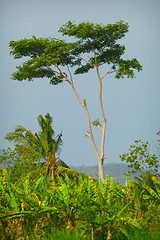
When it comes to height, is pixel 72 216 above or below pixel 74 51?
below

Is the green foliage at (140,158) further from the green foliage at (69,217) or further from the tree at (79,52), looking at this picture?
the green foliage at (69,217)

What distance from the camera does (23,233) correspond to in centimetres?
184

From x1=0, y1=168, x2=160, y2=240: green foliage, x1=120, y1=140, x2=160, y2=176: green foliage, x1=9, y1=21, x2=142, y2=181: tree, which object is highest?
x1=9, y1=21, x2=142, y2=181: tree

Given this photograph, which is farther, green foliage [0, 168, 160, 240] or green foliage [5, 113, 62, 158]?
green foliage [5, 113, 62, 158]

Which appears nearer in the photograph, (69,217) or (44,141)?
(69,217)

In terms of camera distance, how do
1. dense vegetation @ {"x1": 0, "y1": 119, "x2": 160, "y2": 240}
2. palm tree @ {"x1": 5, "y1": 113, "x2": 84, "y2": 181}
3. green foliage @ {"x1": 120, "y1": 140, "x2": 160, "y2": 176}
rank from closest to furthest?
1. dense vegetation @ {"x1": 0, "y1": 119, "x2": 160, "y2": 240}
2. green foliage @ {"x1": 120, "y1": 140, "x2": 160, "y2": 176}
3. palm tree @ {"x1": 5, "y1": 113, "x2": 84, "y2": 181}

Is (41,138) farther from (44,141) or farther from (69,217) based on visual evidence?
(69,217)

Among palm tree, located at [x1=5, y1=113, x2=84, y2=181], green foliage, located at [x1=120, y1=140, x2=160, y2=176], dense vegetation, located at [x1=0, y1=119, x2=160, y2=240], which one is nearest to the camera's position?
dense vegetation, located at [x1=0, y1=119, x2=160, y2=240]

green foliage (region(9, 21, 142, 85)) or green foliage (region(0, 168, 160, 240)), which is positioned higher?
green foliage (region(9, 21, 142, 85))

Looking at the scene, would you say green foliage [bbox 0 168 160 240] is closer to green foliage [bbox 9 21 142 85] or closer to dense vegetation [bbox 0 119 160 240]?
dense vegetation [bbox 0 119 160 240]

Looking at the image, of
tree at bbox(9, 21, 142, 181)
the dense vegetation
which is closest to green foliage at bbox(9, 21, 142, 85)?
tree at bbox(9, 21, 142, 181)

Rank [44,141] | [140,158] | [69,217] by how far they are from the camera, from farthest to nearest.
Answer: [44,141] → [140,158] → [69,217]

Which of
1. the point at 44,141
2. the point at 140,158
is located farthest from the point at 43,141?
the point at 140,158

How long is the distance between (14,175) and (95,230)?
330 inches
